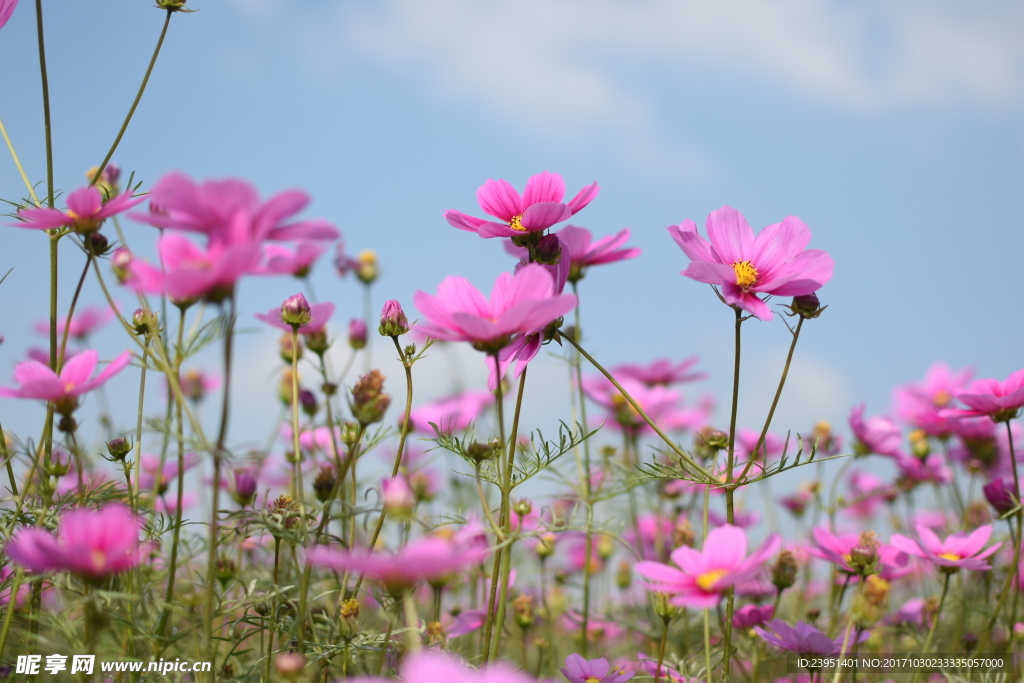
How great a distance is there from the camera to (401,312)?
0.97 metres

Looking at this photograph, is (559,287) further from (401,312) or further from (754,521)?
(754,521)

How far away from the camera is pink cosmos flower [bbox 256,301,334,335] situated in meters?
0.97

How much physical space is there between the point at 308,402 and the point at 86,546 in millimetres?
881

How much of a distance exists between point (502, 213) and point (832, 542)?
720mm

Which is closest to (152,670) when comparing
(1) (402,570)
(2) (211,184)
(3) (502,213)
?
(1) (402,570)

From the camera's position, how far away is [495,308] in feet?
2.65

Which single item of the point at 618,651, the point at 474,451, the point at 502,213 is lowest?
the point at 618,651

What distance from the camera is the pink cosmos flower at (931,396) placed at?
1.86 meters

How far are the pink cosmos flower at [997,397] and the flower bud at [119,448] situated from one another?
1.24 meters

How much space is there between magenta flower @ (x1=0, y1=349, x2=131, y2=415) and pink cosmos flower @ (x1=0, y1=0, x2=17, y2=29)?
1.61 feet

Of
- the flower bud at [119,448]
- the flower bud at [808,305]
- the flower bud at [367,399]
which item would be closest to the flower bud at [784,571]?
the flower bud at [808,305]

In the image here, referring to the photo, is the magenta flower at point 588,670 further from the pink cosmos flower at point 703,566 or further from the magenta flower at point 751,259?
the magenta flower at point 751,259

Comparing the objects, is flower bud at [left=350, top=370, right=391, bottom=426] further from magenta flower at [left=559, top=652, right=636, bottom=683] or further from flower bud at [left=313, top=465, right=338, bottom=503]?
magenta flower at [left=559, top=652, right=636, bottom=683]

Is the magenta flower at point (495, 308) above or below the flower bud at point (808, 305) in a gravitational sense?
below
